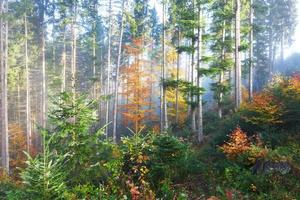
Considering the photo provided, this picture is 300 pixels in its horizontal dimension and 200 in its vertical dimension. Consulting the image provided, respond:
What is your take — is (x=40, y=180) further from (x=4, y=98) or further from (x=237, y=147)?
(x=4, y=98)

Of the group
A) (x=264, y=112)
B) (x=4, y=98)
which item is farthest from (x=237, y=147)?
(x=4, y=98)

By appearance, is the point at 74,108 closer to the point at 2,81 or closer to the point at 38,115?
the point at 2,81

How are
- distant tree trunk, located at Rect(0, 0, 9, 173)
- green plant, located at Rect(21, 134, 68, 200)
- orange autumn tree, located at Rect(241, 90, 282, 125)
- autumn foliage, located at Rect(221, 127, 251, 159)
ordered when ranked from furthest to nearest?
distant tree trunk, located at Rect(0, 0, 9, 173) < orange autumn tree, located at Rect(241, 90, 282, 125) < autumn foliage, located at Rect(221, 127, 251, 159) < green plant, located at Rect(21, 134, 68, 200)

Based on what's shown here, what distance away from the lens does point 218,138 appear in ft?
44.5

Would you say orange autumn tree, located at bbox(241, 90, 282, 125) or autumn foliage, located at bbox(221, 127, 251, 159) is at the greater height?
orange autumn tree, located at bbox(241, 90, 282, 125)

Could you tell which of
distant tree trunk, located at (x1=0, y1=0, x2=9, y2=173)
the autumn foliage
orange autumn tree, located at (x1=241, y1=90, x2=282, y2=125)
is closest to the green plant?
the autumn foliage

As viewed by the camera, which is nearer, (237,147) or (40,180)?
(40,180)

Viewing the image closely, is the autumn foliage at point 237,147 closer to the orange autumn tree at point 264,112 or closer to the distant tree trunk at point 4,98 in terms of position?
the orange autumn tree at point 264,112

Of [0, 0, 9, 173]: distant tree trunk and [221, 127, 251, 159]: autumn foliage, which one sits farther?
[0, 0, 9, 173]: distant tree trunk

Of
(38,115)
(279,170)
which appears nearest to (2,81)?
(279,170)

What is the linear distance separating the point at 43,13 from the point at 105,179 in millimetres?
25852

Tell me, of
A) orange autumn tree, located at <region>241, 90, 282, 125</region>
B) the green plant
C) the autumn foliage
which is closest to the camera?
the green plant

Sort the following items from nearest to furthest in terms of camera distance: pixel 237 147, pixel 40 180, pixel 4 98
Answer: pixel 40 180 < pixel 237 147 < pixel 4 98

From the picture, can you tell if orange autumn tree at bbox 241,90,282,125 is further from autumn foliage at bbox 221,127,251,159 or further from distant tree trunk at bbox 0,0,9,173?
distant tree trunk at bbox 0,0,9,173
